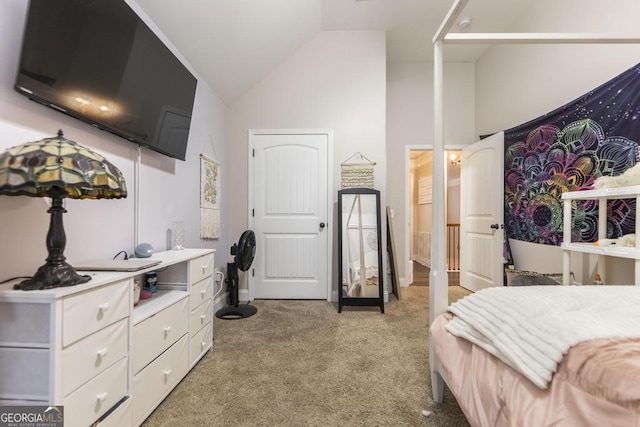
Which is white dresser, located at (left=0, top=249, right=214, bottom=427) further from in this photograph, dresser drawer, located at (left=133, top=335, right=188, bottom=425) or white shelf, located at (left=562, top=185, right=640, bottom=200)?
white shelf, located at (left=562, top=185, right=640, bottom=200)

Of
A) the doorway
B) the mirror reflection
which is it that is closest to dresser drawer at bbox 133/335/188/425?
the mirror reflection

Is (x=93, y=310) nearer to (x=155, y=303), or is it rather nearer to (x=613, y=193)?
(x=155, y=303)

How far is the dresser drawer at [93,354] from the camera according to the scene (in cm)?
87

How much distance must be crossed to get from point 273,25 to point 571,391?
3161 mm

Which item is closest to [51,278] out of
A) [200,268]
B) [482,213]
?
[200,268]

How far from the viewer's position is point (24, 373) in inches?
33.5

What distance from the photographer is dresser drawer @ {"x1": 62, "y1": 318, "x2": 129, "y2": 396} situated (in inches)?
34.3

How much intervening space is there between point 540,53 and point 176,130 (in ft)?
11.5

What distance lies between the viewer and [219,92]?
9.30 feet

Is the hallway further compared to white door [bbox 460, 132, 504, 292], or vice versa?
the hallway

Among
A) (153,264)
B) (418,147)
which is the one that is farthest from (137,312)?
(418,147)

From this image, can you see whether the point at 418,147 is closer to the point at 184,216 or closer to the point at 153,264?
the point at 184,216

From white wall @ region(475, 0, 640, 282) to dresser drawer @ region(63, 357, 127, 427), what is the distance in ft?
10.5

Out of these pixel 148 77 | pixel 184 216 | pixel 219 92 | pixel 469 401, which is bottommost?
pixel 469 401
